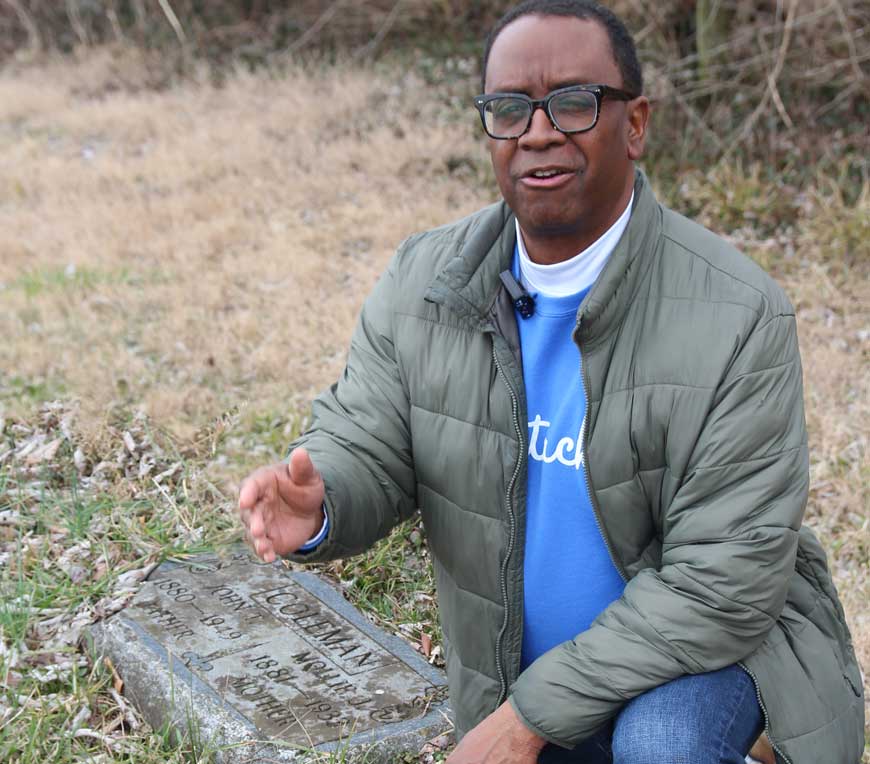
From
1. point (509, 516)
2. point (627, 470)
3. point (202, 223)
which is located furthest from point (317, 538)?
point (202, 223)

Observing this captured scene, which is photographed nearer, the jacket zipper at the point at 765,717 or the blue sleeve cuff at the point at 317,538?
the jacket zipper at the point at 765,717

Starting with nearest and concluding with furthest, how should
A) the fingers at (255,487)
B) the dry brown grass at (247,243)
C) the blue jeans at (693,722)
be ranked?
the blue jeans at (693,722) < the fingers at (255,487) < the dry brown grass at (247,243)

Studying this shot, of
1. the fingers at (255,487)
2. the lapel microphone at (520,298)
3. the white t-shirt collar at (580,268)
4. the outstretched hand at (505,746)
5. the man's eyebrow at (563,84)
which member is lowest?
the outstretched hand at (505,746)

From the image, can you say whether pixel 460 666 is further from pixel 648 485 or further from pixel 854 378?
pixel 854 378

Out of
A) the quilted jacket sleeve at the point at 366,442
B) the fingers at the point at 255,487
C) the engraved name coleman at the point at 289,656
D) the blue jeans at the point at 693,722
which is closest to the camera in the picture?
the blue jeans at the point at 693,722

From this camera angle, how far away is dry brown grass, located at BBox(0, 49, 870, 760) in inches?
219

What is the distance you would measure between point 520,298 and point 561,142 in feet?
1.25

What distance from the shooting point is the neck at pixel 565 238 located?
8.87 feet

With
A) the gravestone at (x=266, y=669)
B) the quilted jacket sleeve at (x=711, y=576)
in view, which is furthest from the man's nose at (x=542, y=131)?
the gravestone at (x=266, y=669)

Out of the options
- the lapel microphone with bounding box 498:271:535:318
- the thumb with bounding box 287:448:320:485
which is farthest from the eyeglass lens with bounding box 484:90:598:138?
the thumb with bounding box 287:448:320:485

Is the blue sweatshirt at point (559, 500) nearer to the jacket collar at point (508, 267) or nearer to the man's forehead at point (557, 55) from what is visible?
the jacket collar at point (508, 267)

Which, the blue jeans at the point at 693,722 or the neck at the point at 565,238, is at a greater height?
the neck at the point at 565,238

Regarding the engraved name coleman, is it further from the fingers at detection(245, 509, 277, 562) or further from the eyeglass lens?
the eyeglass lens

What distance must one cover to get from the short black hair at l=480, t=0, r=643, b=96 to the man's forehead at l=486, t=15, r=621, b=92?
0.02 metres
